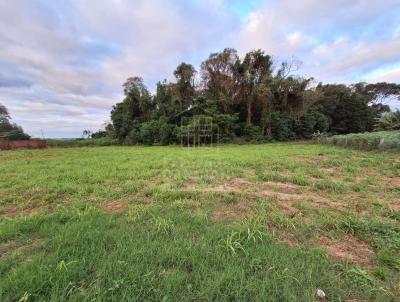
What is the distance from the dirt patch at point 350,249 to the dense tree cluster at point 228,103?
15710 millimetres

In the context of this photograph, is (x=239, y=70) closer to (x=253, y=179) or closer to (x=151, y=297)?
(x=253, y=179)

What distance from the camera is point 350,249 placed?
1.96m

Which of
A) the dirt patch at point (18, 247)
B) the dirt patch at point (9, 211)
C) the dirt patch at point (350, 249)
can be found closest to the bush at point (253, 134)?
the dirt patch at point (350, 249)

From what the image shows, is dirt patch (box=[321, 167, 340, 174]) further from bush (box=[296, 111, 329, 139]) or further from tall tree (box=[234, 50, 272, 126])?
bush (box=[296, 111, 329, 139])

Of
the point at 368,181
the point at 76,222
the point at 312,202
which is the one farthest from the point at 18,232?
the point at 368,181

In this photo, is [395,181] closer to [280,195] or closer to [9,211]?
[280,195]

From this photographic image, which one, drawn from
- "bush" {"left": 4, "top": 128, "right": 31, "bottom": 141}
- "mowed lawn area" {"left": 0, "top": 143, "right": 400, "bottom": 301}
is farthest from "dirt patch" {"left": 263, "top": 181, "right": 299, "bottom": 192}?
"bush" {"left": 4, "top": 128, "right": 31, "bottom": 141}

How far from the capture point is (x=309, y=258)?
5.76 feet

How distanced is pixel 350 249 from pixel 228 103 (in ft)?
58.0

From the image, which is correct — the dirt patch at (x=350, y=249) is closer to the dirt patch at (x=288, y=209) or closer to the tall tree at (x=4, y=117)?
the dirt patch at (x=288, y=209)

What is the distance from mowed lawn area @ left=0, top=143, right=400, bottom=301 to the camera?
1.41m

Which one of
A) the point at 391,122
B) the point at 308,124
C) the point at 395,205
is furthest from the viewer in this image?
the point at 308,124

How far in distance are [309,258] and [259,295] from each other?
663 millimetres

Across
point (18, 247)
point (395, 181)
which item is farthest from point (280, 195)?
point (18, 247)
